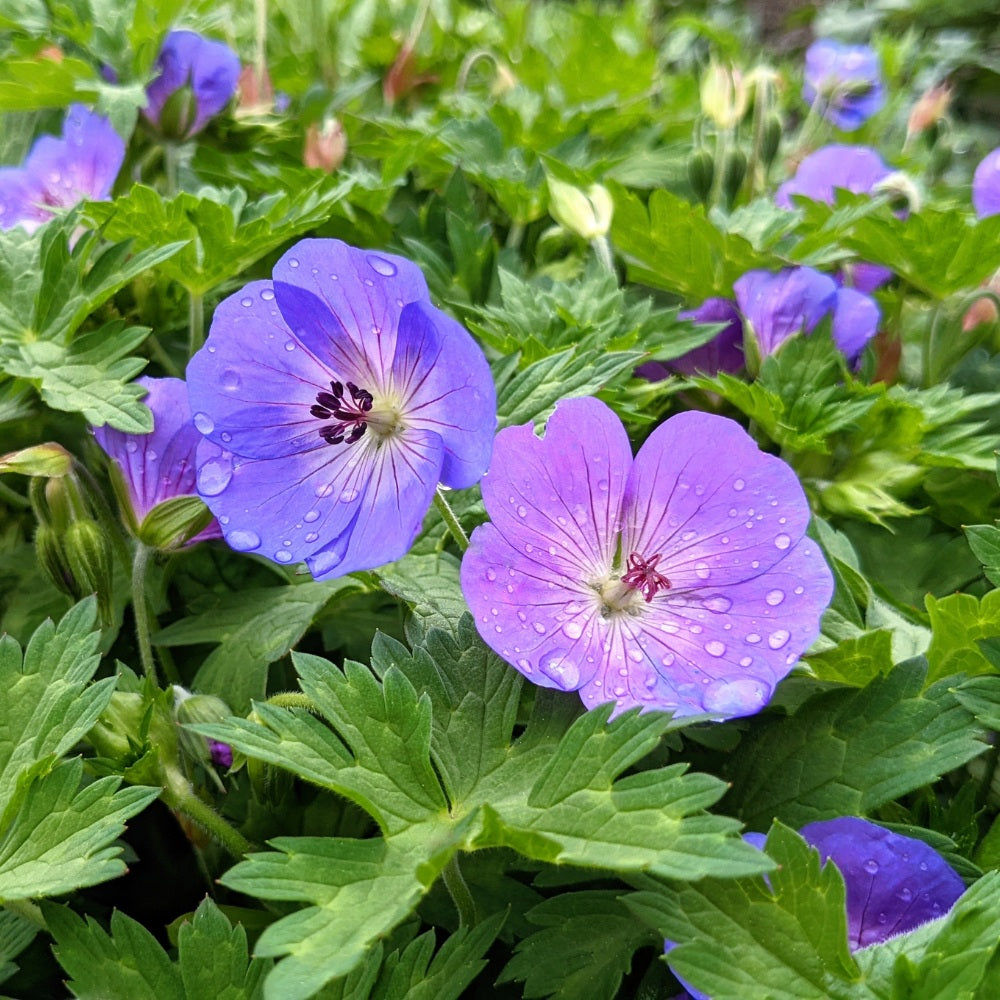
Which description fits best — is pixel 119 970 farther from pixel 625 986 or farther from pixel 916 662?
pixel 916 662

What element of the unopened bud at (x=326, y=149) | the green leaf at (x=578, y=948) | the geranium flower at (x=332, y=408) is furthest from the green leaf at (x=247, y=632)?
the unopened bud at (x=326, y=149)

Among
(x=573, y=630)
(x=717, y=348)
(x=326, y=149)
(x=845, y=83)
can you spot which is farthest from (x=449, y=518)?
(x=845, y=83)

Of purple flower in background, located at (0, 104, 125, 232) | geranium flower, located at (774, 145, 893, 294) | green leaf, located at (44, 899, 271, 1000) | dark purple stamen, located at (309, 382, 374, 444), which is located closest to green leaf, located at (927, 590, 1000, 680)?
dark purple stamen, located at (309, 382, 374, 444)

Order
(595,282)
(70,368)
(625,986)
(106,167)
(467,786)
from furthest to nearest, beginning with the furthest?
(106,167)
(595,282)
(70,368)
(625,986)
(467,786)

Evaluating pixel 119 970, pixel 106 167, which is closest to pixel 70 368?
pixel 106 167

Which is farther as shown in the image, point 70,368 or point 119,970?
point 70,368

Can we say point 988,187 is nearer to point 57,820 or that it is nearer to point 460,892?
point 460,892

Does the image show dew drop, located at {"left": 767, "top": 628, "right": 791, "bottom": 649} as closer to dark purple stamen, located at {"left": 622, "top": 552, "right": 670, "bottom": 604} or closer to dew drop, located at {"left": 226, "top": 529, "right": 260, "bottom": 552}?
dark purple stamen, located at {"left": 622, "top": 552, "right": 670, "bottom": 604}
